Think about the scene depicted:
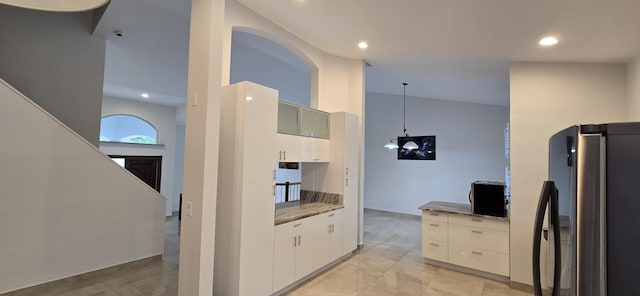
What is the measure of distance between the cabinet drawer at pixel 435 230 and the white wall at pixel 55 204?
4.13 metres

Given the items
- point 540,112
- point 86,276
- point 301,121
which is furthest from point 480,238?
point 86,276

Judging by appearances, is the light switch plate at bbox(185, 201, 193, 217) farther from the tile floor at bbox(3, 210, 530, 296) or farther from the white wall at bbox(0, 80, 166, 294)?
the white wall at bbox(0, 80, 166, 294)

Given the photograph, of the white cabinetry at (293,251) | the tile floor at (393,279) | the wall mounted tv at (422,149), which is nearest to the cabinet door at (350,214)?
the tile floor at (393,279)

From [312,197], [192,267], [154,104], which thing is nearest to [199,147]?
[192,267]

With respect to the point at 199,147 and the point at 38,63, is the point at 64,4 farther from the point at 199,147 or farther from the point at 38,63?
the point at 38,63

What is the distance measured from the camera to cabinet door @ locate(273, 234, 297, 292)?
2916mm

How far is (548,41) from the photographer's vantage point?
2.83 meters

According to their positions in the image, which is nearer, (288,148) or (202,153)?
(202,153)

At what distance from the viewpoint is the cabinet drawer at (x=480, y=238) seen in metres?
3.55

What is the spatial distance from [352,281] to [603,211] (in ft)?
9.55

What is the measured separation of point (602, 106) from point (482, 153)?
363 cm

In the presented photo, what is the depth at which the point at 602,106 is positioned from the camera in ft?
10.5

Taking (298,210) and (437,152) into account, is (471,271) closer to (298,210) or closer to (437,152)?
(298,210)

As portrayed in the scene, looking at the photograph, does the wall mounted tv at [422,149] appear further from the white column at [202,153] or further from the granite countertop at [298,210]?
the white column at [202,153]
